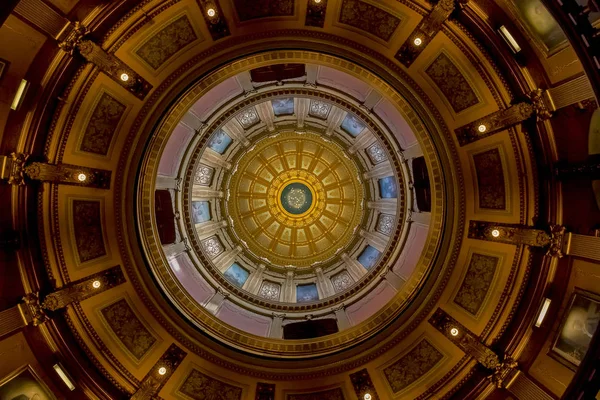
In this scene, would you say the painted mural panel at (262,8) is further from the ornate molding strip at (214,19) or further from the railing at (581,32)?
the railing at (581,32)

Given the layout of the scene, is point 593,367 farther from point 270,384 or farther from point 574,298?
point 270,384

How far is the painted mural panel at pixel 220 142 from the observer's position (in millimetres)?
22942

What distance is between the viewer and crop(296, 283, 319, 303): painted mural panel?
2344 centimetres

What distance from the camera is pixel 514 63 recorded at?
1238 centimetres

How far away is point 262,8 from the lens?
43.9 feet

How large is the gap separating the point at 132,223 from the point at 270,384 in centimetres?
850

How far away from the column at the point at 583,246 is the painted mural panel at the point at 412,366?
20.1 ft

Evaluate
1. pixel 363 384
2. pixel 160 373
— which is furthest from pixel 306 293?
pixel 160 373

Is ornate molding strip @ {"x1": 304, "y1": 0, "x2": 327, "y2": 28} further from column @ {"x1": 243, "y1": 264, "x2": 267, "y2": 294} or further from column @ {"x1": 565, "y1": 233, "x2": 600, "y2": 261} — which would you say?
column @ {"x1": 243, "y1": 264, "x2": 267, "y2": 294}

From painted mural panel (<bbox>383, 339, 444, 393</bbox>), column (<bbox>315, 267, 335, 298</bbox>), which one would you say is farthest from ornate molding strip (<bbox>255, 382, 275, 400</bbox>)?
column (<bbox>315, 267, 335, 298</bbox>)

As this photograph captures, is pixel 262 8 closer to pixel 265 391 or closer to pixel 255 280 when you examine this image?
pixel 265 391

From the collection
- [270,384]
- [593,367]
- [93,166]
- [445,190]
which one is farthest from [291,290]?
[593,367]

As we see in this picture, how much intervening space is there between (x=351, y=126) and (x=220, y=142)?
7982mm

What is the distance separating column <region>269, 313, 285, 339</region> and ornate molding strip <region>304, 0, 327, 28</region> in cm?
1354
